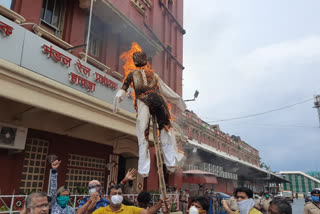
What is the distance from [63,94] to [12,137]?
180cm

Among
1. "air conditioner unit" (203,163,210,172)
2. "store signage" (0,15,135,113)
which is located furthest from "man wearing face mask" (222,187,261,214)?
"air conditioner unit" (203,163,210,172)

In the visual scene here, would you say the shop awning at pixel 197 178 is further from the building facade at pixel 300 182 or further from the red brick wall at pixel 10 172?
the building facade at pixel 300 182

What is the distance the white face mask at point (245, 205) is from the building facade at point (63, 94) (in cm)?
475

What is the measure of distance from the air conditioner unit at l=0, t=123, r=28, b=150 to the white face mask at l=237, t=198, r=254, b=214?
5782mm

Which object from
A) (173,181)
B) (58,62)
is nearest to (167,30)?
(173,181)

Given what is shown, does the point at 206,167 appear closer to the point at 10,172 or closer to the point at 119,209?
the point at 10,172

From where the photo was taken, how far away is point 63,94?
21.3ft

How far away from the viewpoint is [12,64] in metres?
5.47

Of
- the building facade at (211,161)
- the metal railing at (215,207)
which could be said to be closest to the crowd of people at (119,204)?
the metal railing at (215,207)

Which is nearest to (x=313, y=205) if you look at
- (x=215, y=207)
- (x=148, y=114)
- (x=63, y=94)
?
(x=148, y=114)

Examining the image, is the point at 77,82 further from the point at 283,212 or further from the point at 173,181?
the point at 173,181

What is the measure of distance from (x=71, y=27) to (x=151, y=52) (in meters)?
4.66

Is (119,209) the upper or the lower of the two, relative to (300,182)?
upper

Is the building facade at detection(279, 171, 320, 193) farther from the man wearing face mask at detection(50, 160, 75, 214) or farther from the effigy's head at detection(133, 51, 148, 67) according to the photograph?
the man wearing face mask at detection(50, 160, 75, 214)
